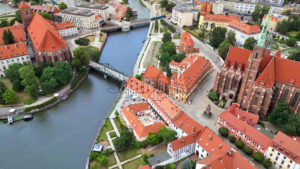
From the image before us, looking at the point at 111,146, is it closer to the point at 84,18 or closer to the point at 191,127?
the point at 191,127

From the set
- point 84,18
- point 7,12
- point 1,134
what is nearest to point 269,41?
point 1,134

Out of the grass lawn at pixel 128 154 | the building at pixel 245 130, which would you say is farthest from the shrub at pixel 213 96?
the grass lawn at pixel 128 154

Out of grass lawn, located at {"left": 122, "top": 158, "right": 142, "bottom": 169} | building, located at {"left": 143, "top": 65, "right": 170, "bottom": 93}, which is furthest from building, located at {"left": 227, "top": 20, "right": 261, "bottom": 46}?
grass lawn, located at {"left": 122, "top": 158, "right": 142, "bottom": 169}

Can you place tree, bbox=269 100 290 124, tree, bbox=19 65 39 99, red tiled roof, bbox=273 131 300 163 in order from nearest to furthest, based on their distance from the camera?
red tiled roof, bbox=273 131 300 163, tree, bbox=269 100 290 124, tree, bbox=19 65 39 99

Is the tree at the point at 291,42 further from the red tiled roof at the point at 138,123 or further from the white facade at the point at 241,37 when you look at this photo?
the red tiled roof at the point at 138,123

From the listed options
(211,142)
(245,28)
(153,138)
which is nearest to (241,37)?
(245,28)

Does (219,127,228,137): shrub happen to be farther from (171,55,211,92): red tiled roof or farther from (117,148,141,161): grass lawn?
(117,148,141,161): grass lawn

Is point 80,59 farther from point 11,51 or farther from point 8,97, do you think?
point 8,97
